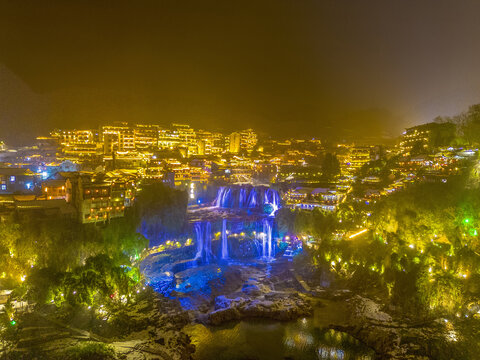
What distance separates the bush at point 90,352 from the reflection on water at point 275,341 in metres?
5.11

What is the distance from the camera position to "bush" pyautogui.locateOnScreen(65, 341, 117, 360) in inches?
670

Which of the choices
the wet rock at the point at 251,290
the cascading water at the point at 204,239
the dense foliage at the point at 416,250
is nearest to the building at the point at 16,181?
the cascading water at the point at 204,239

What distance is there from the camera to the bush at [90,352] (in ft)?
55.8

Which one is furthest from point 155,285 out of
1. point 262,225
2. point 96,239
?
point 262,225

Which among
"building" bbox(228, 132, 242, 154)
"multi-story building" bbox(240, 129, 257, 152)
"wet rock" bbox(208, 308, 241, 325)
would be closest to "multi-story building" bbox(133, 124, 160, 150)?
"building" bbox(228, 132, 242, 154)

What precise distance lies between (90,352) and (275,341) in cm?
1122

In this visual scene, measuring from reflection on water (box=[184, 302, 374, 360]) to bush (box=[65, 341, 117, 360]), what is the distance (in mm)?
5112

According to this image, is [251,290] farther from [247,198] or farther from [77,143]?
[77,143]

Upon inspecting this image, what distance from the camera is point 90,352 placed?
57.1 ft

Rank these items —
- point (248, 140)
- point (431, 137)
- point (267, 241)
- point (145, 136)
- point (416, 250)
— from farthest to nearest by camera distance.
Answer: point (248, 140), point (145, 136), point (431, 137), point (267, 241), point (416, 250)

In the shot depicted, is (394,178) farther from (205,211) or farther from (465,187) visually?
(205,211)

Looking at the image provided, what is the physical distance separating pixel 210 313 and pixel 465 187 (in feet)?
82.3

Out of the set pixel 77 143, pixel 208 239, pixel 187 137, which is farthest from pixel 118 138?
pixel 208 239

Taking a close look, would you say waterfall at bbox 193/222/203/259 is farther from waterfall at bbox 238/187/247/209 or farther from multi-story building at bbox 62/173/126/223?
waterfall at bbox 238/187/247/209
